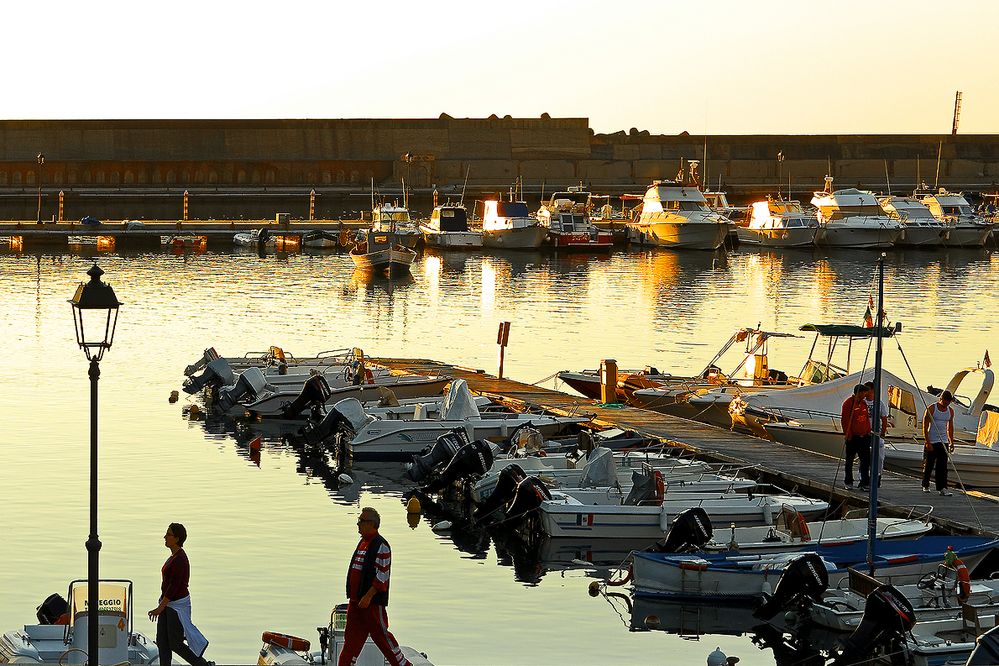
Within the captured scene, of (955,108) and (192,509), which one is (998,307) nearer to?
(192,509)

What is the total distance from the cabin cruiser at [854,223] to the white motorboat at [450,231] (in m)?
16.5

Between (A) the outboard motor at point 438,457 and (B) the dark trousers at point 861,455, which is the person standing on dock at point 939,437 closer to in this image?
(B) the dark trousers at point 861,455

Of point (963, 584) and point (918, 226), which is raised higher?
point (918, 226)

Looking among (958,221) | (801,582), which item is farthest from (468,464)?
(958,221)

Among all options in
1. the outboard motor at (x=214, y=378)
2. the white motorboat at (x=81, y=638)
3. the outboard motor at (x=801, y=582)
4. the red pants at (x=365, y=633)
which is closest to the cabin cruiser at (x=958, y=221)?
the outboard motor at (x=214, y=378)

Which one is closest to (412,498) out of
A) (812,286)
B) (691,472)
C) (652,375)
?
(691,472)

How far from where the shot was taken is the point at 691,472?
855 inches

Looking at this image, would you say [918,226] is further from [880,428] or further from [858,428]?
[880,428]

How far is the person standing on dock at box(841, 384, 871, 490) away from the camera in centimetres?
1984

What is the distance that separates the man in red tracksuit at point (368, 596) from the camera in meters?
11.8

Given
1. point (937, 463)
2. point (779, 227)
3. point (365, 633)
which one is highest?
point (779, 227)

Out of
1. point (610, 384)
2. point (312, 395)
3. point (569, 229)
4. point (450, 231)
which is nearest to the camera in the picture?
point (312, 395)

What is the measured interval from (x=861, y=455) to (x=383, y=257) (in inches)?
1716

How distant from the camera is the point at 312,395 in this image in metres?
28.1
